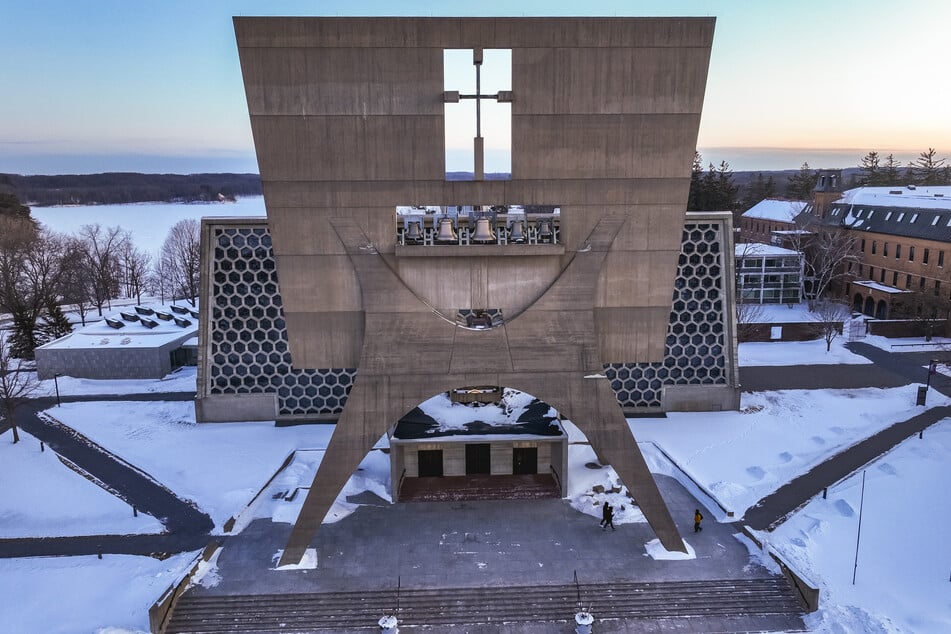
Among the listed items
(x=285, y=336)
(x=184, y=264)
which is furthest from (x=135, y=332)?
(x=184, y=264)

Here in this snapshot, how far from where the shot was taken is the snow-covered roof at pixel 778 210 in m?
58.5

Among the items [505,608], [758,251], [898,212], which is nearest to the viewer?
[505,608]

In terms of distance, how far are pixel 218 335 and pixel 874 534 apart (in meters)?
24.0

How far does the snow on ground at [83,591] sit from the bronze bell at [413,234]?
32.6ft

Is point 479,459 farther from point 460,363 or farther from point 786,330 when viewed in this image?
point 786,330

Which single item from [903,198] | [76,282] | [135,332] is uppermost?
[903,198]

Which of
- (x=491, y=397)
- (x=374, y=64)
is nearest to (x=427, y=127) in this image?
(x=374, y=64)

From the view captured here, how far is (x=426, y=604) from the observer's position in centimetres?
1496

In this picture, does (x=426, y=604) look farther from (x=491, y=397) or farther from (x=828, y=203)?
(x=828, y=203)

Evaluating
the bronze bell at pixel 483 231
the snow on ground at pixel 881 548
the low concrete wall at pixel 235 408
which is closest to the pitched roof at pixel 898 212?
the snow on ground at pixel 881 548

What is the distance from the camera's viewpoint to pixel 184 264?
53281mm

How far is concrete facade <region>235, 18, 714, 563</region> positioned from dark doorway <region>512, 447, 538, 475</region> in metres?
4.71

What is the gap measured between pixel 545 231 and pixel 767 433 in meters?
14.7

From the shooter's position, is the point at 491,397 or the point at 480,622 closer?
the point at 480,622
